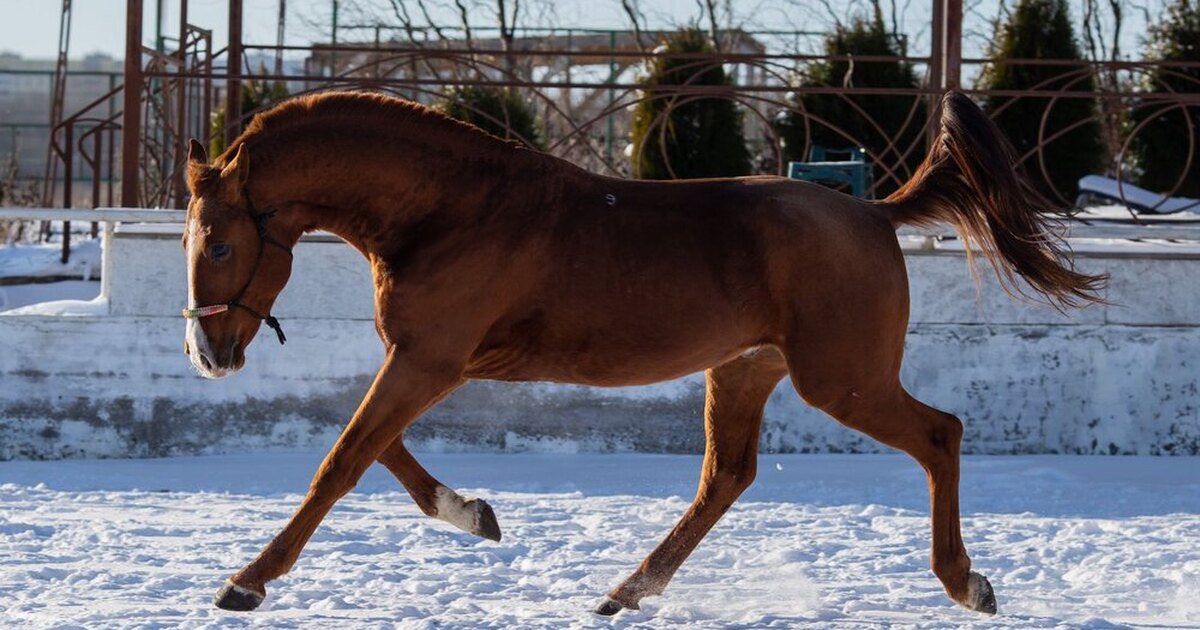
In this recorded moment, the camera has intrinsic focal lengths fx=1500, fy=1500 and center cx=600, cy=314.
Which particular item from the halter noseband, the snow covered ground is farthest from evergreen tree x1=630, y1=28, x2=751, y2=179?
the halter noseband

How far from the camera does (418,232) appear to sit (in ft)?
14.0

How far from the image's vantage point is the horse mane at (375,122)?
4.24 meters

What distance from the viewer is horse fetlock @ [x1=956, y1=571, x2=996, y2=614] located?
434cm

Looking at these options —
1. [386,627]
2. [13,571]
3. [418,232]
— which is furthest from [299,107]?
[13,571]

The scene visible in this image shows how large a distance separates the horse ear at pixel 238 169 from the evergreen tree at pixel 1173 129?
919cm

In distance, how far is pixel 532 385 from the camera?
24.1 feet

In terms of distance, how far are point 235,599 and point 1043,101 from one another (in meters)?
9.26

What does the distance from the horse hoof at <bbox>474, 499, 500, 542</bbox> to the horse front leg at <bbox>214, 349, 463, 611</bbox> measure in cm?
46

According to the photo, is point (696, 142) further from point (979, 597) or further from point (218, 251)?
point (218, 251)

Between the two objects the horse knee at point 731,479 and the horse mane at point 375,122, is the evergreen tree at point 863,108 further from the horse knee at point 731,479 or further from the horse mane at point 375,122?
the horse mane at point 375,122

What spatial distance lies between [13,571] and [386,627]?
1.45 m

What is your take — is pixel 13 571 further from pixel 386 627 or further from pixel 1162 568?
pixel 1162 568

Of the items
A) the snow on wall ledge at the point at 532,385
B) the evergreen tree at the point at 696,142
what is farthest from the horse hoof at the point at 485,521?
the evergreen tree at the point at 696,142

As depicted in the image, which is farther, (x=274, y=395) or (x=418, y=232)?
(x=274, y=395)
